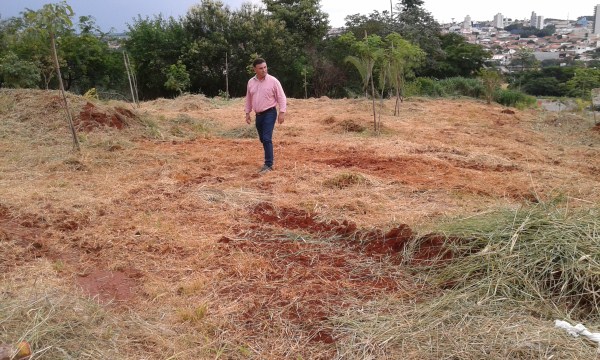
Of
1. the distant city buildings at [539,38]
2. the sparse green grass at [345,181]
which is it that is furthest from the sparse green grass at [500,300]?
the distant city buildings at [539,38]

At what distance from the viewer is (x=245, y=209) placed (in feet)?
14.7

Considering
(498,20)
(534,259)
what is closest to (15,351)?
(534,259)

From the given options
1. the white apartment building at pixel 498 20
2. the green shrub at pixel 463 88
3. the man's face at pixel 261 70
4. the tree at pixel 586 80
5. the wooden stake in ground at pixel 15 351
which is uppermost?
the white apartment building at pixel 498 20

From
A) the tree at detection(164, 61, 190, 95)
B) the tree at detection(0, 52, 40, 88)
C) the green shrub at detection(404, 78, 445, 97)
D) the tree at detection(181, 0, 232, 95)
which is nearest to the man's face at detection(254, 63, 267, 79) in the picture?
the tree at detection(0, 52, 40, 88)

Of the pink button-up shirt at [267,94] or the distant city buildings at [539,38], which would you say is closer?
the pink button-up shirt at [267,94]

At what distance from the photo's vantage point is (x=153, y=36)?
19.8 metres

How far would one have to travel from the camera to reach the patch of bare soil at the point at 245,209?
2.80 metres

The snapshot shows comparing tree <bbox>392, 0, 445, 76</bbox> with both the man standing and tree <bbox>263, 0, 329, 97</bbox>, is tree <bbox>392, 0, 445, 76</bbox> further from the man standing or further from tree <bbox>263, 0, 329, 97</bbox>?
the man standing

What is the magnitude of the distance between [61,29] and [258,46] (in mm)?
13977

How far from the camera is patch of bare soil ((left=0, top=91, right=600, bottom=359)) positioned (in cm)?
280

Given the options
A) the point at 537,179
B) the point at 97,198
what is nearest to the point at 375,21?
the point at 537,179

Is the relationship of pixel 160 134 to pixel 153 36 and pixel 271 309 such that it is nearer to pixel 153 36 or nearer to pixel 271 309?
pixel 271 309

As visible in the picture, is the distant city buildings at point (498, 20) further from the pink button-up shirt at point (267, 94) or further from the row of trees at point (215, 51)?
the pink button-up shirt at point (267, 94)

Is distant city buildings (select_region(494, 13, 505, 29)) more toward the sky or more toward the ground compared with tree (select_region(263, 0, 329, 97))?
more toward the sky
